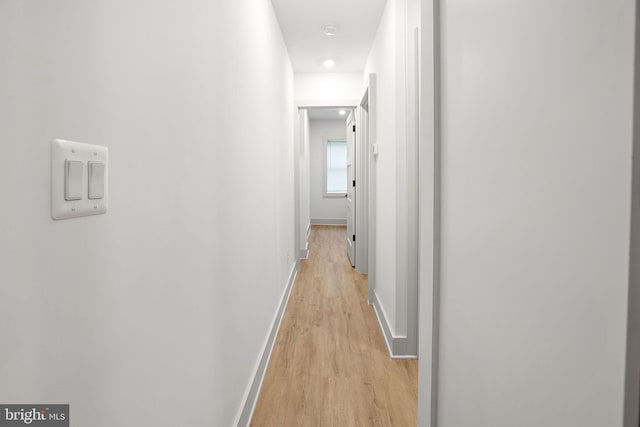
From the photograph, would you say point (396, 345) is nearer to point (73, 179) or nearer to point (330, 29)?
point (73, 179)

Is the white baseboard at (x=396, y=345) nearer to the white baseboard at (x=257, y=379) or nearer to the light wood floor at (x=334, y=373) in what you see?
the light wood floor at (x=334, y=373)

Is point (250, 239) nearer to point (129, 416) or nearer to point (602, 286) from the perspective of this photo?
point (129, 416)

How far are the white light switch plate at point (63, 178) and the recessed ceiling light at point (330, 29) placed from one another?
122 inches

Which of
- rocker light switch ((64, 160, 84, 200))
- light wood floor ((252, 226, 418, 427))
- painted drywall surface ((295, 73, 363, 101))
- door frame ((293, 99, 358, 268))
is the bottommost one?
light wood floor ((252, 226, 418, 427))

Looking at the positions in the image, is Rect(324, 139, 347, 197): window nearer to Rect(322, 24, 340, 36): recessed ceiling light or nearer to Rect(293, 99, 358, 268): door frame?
Rect(293, 99, 358, 268): door frame

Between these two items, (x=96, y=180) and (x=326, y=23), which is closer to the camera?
(x=96, y=180)

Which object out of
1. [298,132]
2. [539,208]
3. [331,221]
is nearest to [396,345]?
[539,208]

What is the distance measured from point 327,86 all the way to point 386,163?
7.53ft

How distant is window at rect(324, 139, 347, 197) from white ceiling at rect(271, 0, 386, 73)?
15.8 ft

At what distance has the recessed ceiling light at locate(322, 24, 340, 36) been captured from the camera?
10.8 ft

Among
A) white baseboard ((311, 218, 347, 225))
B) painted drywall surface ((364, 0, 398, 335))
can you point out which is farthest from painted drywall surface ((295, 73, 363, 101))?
white baseboard ((311, 218, 347, 225))

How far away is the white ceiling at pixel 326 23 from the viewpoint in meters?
2.92

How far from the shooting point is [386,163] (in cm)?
291

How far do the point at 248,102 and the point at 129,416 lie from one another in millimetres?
1579
